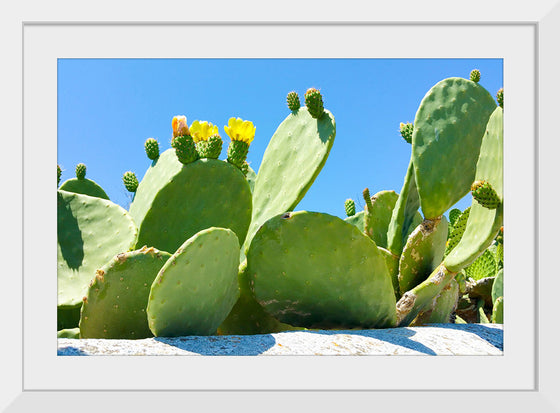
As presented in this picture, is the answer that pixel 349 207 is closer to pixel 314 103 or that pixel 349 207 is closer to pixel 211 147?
pixel 314 103

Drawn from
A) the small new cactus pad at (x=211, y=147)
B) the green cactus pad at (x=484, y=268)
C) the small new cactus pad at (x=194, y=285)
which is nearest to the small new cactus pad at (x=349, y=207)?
the green cactus pad at (x=484, y=268)

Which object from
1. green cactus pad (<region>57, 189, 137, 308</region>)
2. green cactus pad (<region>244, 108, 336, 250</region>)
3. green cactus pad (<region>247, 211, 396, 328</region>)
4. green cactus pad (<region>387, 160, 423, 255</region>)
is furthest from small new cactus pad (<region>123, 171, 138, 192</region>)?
green cactus pad (<region>387, 160, 423, 255</region>)

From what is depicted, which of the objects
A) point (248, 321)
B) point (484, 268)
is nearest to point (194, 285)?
point (248, 321)

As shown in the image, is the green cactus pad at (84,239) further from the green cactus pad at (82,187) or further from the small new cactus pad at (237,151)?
the green cactus pad at (82,187)

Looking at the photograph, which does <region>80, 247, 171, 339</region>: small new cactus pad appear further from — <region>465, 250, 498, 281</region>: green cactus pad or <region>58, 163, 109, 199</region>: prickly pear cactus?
<region>465, 250, 498, 281</region>: green cactus pad
